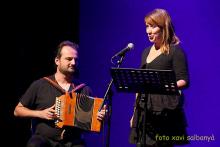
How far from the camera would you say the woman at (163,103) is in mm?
3254

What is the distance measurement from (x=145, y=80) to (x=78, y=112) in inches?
40.1

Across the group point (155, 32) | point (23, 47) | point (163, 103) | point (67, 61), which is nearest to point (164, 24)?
point (155, 32)

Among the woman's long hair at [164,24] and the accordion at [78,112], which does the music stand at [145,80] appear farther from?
the accordion at [78,112]

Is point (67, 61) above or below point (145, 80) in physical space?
above

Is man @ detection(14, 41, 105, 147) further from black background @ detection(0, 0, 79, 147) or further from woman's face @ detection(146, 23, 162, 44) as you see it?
black background @ detection(0, 0, 79, 147)

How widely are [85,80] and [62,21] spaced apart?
78 cm

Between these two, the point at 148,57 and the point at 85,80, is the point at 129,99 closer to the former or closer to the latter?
the point at 85,80

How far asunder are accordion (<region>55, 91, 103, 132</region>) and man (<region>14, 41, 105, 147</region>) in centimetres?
6

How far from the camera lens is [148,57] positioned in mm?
3574

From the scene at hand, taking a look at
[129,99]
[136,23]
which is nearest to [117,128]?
[129,99]

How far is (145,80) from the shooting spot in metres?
2.97

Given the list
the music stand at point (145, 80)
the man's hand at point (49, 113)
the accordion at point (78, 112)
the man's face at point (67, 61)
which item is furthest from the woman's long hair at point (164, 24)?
the man's hand at point (49, 113)

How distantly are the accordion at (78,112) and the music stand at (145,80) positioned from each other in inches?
29.0

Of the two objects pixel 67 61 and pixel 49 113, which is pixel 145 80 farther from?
pixel 67 61
